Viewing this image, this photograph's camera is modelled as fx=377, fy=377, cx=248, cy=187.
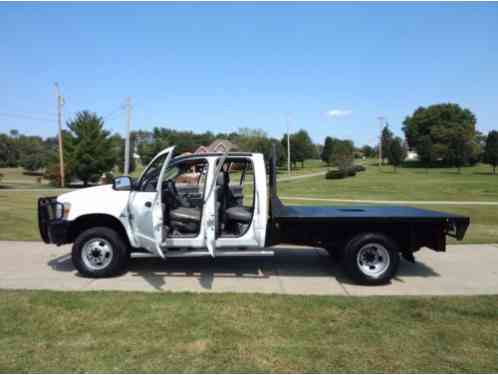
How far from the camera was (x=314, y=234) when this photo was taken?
591 centimetres

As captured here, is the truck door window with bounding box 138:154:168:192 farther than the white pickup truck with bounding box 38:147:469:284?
Yes

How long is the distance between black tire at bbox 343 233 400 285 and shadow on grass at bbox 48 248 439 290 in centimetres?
28

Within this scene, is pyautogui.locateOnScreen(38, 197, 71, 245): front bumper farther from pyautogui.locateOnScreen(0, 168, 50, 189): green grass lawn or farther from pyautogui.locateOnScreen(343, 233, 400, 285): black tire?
pyautogui.locateOnScreen(0, 168, 50, 189): green grass lawn

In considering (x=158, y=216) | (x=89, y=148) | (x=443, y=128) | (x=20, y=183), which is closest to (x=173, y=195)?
(x=158, y=216)

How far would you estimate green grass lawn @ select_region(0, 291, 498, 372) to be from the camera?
343cm

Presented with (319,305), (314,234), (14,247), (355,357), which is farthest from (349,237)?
(14,247)

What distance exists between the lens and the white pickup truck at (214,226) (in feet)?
18.6

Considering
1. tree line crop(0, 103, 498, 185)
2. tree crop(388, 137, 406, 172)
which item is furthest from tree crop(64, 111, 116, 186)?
tree crop(388, 137, 406, 172)

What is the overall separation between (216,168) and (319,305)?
7.87ft

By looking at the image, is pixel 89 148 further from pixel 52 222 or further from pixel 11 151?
pixel 11 151

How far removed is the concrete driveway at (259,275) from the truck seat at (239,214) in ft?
3.09

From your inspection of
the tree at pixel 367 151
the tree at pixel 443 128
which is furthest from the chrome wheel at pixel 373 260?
the tree at pixel 367 151

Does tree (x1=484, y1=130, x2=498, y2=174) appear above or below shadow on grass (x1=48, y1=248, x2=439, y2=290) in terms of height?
above

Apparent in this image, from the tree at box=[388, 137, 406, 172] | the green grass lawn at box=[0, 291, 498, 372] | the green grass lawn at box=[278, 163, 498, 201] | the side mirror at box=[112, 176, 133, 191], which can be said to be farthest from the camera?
the tree at box=[388, 137, 406, 172]
